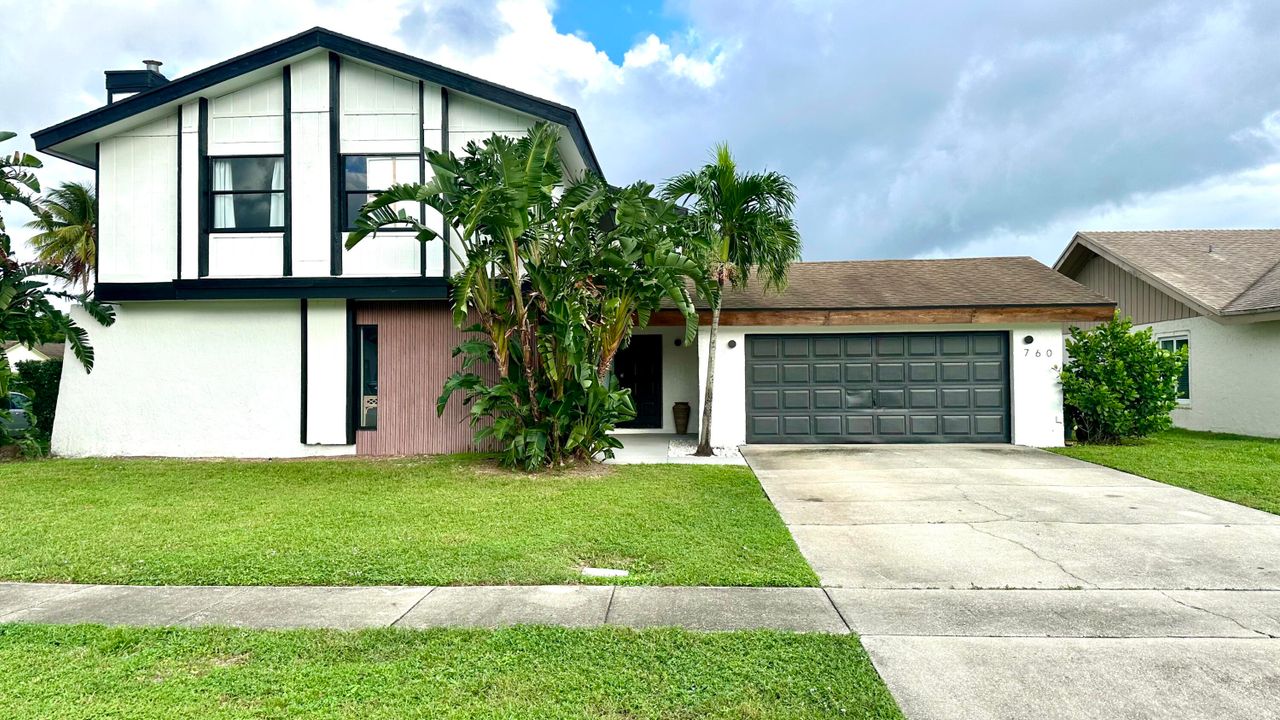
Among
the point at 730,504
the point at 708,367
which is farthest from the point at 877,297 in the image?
the point at 730,504

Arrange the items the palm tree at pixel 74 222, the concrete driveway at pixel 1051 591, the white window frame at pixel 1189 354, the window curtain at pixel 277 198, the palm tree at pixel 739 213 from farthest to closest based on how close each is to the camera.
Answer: the palm tree at pixel 74 222 → the white window frame at pixel 1189 354 → the window curtain at pixel 277 198 → the palm tree at pixel 739 213 → the concrete driveway at pixel 1051 591

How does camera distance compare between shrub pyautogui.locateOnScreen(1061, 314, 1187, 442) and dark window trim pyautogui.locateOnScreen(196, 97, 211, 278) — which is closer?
dark window trim pyautogui.locateOnScreen(196, 97, 211, 278)

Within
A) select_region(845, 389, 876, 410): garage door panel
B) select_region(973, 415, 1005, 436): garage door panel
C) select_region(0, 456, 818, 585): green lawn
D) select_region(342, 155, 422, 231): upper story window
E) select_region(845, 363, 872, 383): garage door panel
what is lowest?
select_region(0, 456, 818, 585): green lawn

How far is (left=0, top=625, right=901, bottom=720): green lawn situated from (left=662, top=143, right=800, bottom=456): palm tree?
23.7ft

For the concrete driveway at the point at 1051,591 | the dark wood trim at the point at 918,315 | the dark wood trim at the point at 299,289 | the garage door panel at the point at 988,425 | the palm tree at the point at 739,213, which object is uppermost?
the palm tree at the point at 739,213

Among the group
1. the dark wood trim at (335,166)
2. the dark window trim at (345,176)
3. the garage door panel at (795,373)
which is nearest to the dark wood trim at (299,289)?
the dark wood trim at (335,166)

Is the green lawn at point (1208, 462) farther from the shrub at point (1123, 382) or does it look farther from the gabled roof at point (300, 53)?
the gabled roof at point (300, 53)

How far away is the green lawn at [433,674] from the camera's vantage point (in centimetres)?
284

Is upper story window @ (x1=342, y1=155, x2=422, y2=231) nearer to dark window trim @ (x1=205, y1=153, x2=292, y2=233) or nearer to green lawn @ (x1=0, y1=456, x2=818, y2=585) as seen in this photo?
dark window trim @ (x1=205, y1=153, x2=292, y2=233)

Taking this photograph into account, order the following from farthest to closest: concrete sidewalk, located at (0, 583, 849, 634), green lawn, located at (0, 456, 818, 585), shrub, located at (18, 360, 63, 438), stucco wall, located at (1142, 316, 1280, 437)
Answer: stucco wall, located at (1142, 316, 1280, 437) → shrub, located at (18, 360, 63, 438) → green lawn, located at (0, 456, 818, 585) → concrete sidewalk, located at (0, 583, 849, 634)

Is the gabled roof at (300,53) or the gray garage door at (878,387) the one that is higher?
the gabled roof at (300,53)

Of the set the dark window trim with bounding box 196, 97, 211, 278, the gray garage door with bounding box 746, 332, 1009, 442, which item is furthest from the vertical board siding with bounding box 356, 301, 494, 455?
the gray garage door with bounding box 746, 332, 1009, 442

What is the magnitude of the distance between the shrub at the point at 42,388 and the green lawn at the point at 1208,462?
18.2 m

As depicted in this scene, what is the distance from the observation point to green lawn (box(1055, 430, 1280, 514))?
759 centimetres
